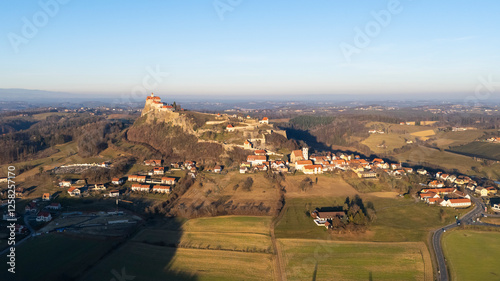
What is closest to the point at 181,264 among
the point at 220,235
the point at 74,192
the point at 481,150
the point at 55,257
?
the point at 220,235

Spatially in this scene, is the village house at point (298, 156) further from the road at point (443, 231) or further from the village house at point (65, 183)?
the village house at point (65, 183)

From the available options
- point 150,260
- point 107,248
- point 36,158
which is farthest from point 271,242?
point 36,158

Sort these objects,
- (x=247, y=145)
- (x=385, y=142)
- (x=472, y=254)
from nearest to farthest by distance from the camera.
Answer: (x=472, y=254) < (x=247, y=145) < (x=385, y=142)

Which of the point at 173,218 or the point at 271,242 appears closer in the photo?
the point at 271,242

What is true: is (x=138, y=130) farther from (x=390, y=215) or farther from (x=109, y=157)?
(x=390, y=215)

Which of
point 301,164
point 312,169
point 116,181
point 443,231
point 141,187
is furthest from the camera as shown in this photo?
point 301,164

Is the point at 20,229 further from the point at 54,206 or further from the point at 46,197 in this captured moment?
the point at 46,197

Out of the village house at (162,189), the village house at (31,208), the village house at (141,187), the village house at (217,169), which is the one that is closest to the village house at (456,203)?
the village house at (217,169)
